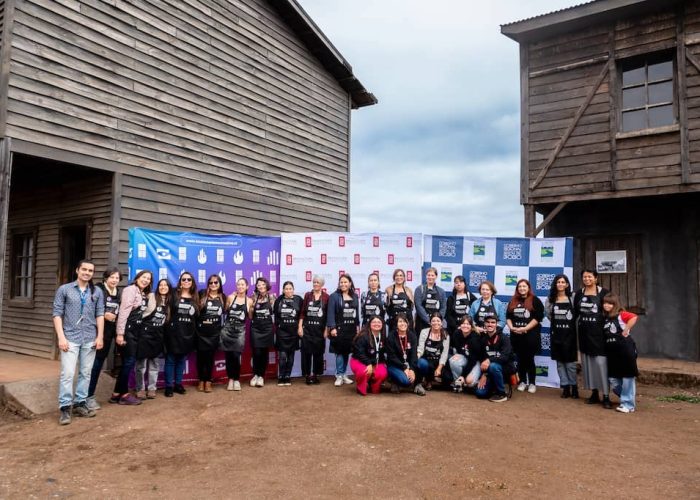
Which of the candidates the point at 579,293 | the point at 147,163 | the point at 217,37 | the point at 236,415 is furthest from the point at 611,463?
the point at 217,37

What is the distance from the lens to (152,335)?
21.0 feet

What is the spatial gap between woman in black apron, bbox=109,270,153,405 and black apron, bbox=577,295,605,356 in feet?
18.4

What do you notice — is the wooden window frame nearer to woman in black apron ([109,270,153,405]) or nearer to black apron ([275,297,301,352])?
woman in black apron ([109,270,153,405])

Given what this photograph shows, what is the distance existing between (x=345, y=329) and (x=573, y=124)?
5.92 m

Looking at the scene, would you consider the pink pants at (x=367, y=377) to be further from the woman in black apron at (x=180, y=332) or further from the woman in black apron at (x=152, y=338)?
the woman in black apron at (x=152, y=338)

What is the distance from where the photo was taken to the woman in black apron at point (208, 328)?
6910mm

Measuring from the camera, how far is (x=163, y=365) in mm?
7195

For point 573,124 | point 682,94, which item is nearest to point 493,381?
point 573,124

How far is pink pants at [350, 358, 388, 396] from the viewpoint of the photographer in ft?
22.1

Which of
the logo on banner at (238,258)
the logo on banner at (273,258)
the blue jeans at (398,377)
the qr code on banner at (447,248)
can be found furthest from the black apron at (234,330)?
the qr code on banner at (447,248)

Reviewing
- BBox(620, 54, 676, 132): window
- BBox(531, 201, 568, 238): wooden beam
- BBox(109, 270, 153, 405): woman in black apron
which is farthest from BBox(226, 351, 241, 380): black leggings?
BBox(620, 54, 676, 132): window

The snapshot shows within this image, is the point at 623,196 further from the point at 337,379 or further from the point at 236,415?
the point at 236,415

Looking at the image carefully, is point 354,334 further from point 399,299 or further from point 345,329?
point 399,299

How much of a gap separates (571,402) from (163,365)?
18.4 ft
